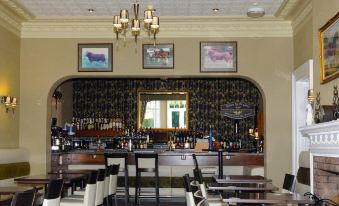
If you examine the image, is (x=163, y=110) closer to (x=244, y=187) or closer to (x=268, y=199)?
(x=244, y=187)

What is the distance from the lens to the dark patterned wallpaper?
52.0 feet

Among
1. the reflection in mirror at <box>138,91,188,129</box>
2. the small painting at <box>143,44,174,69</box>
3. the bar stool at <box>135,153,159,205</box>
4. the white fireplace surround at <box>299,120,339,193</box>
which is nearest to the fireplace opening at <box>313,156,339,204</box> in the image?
the white fireplace surround at <box>299,120,339,193</box>

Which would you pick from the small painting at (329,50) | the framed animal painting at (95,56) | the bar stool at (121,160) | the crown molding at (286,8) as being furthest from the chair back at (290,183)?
the framed animal painting at (95,56)

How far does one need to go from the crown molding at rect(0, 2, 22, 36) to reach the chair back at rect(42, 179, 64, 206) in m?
5.13

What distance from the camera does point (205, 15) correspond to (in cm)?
1080

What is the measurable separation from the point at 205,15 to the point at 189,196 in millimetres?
5757

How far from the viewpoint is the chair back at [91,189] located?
710 cm

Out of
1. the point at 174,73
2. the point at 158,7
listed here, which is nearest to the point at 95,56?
the point at 174,73

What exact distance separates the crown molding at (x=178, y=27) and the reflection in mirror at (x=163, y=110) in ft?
15.9

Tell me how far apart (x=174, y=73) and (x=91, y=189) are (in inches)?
180

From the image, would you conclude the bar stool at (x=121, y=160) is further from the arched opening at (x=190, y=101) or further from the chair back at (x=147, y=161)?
the arched opening at (x=190, y=101)

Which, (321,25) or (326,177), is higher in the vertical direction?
(321,25)

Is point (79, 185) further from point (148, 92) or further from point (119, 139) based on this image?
point (148, 92)

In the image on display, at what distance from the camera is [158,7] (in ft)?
33.4
